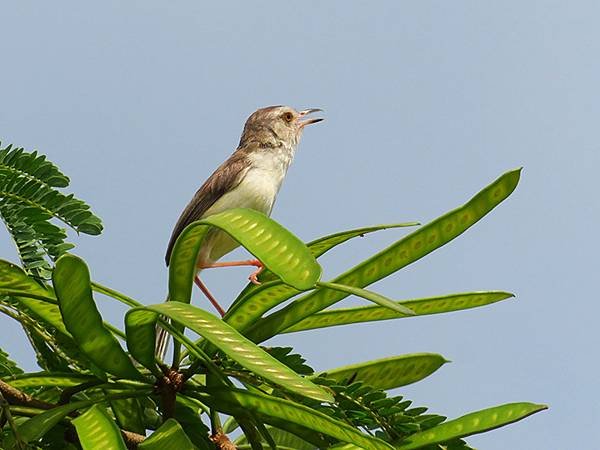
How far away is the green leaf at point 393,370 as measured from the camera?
218 centimetres

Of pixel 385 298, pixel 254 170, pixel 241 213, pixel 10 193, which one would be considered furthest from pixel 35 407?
pixel 254 170

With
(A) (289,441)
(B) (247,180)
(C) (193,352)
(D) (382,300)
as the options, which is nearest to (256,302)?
(C) (193,352)

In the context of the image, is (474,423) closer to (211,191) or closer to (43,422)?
(43,422)

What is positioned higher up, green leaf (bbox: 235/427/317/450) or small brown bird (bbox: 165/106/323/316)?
small brown bird (bbox: 165/106/323/316)

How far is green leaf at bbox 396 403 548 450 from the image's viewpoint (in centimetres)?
177

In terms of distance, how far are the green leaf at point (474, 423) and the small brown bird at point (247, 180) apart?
2.89 metres

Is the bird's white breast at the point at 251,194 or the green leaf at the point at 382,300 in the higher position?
the bird's white breast at the point at 251,194

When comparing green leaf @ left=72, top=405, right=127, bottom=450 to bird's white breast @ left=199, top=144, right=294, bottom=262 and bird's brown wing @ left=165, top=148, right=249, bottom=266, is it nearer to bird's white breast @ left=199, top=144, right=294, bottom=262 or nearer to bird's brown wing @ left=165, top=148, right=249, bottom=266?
bird's white breast @ left=199, top=144, right=294, bottom=262

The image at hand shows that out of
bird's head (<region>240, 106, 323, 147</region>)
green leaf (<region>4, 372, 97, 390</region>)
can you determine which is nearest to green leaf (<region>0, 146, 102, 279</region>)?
green leaf (<region>4, 372, 97, 390</region>)

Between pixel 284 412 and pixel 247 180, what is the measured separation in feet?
12.6

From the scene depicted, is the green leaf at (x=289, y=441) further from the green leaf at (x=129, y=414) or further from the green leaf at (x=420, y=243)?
the green leaf at (x=420, y=243)

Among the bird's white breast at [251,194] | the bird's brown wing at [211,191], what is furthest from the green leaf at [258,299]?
the bird's brown wing at [211,191]

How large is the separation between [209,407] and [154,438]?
272mm

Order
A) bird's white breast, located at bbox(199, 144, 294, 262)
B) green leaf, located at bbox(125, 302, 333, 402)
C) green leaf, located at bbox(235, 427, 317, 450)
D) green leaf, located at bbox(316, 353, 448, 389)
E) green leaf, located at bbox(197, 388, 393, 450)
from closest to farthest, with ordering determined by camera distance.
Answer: green leaf, located at bbox(125, 302, 333, 402), green leaf, located at bbox(197, 388, 393, 450), green leaf, located at bbox(316, 353, 448, 389), green leaf, located at bbox(235, 427, 317, 450), bird's white breast, located at bbox(199, 144, 294, 262)
